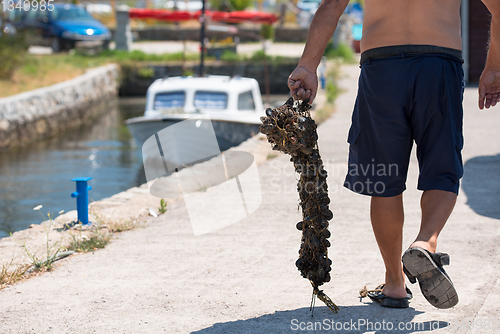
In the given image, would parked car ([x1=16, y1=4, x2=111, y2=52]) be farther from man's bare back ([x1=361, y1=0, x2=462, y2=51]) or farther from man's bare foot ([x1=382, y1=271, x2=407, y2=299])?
man's bare foot ([x1=382, y1=271, x2=407, y2=299])

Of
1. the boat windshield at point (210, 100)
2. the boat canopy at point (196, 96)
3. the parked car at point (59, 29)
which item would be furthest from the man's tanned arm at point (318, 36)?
the parked car at point (59, 29)

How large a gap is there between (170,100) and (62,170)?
7.37 feet

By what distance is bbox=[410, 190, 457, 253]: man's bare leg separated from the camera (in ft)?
8.64

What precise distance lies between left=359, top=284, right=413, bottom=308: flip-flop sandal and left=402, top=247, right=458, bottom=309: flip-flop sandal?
1.53 ft

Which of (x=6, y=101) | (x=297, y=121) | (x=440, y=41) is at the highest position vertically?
(x=440, y=41)

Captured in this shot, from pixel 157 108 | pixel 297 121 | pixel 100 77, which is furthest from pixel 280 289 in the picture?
pixel 100 77

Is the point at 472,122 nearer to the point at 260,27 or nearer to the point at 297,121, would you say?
the point at 297,121

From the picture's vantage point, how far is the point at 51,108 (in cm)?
1508

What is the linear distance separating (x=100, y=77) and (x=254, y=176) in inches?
573

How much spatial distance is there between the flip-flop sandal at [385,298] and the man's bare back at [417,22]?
1.22 m

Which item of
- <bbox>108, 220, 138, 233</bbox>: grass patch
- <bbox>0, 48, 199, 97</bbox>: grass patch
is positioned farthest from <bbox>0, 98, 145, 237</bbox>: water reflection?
<bbox>108, 220, 138, 233</bbox>: grass patch

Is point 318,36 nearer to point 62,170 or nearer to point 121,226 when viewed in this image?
point 121,226

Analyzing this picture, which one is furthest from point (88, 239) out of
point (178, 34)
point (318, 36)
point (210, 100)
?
point (178, 34)

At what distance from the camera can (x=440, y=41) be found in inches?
107
